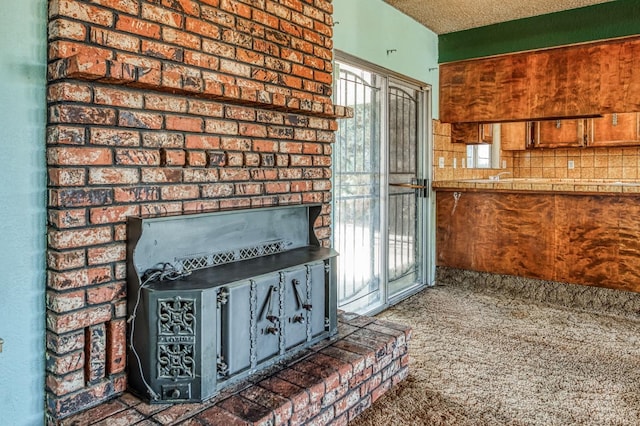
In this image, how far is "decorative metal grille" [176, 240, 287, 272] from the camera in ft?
6.11

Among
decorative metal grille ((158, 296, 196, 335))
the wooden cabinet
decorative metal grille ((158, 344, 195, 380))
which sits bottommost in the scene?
decorative metal grille ((158, 344, 195, 380))

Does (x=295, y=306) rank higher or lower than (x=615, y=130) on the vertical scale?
lower

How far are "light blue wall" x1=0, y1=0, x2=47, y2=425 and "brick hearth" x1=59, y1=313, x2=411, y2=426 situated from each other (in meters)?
0.22

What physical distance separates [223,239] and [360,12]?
2.13 metres

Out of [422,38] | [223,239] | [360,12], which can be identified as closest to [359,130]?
[360,12]

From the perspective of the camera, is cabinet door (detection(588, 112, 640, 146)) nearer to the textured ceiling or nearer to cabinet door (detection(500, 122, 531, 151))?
cabinet door (detection(500, 122, 531, 151))

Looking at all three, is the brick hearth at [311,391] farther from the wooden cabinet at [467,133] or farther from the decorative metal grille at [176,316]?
the wooden cabinet at [467,133]

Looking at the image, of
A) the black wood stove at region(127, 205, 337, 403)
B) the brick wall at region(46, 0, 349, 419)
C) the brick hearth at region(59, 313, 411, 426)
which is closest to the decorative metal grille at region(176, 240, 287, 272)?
the black wood stove at region(127, 205, 337, 403)

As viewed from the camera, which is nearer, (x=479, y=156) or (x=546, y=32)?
(x=546, y=32)

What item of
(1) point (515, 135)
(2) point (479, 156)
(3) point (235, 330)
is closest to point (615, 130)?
(1) point (515, 135)

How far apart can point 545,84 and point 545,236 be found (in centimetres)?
137

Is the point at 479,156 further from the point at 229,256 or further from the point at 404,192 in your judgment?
the point at 229,256

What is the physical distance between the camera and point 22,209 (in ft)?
4.89

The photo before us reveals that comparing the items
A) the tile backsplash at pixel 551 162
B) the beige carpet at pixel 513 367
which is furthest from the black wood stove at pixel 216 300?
the tile backsplash at pixel 551 162
